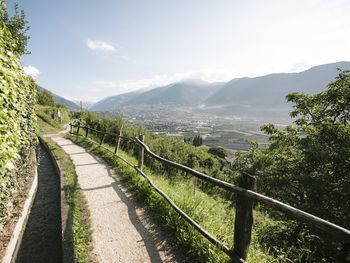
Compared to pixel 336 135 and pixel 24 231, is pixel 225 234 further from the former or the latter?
pixel 336 135

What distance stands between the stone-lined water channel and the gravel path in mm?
1015

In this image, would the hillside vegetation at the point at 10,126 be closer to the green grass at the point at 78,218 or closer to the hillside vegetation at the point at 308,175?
the green grass at the point at 78,218

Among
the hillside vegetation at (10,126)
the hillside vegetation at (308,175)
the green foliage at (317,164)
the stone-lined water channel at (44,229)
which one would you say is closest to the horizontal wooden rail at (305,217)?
the hillside vegetation at (308,175)

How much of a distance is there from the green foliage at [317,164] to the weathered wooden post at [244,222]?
2.34 m

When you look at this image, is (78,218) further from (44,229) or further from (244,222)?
(244,222)

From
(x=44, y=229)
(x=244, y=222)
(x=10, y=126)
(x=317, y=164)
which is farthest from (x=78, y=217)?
(x=317, y=164)

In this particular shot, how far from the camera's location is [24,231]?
5.56 metres

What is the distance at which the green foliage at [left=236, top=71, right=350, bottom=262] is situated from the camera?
724 centimetres

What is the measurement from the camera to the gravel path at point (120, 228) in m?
4.01

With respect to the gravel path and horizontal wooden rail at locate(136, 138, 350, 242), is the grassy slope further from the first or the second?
horizontal wooden rail at locate(136, 138, 350, 242)

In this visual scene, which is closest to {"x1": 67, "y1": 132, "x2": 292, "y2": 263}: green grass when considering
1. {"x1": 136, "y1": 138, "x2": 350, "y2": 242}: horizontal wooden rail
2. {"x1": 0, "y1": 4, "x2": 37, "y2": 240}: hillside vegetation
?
{"x1": 136, "y1": 138, "x2": 350, "y2": 242}: horizontal wooden rail

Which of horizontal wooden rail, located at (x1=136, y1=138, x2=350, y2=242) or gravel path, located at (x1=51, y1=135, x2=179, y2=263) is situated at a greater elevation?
horizontal wooden rail, located at (x1=136, y1=138, x2=350, y2=242)

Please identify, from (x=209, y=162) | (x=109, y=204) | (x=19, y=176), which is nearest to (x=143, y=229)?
(x=109, y=204)

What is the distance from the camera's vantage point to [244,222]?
3.11 metres
